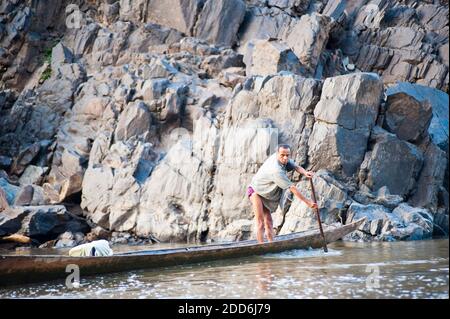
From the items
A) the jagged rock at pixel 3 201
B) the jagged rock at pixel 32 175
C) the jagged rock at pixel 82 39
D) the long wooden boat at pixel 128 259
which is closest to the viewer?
the long wooden boat at pixel 128 259

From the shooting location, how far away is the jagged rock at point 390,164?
23.1 m


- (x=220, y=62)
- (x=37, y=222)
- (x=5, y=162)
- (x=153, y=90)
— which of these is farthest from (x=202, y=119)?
(x=5, y=162)

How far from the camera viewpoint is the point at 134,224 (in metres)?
23.7

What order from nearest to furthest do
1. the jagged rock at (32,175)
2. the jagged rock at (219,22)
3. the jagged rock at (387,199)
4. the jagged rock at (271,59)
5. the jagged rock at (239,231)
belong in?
the jagged rock at (239,231), the jagged rock at (387,199), the jagged rock at (32,175), the jagged rock at (271,59), the jagged rock at (219,22)

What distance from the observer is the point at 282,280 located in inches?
455

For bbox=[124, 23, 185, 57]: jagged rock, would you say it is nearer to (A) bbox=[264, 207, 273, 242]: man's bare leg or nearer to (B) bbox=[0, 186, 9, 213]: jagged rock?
(B) bbox=[0, 186, 9, 213]: jagged rock

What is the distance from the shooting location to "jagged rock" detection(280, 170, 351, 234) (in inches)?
827

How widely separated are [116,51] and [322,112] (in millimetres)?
13898

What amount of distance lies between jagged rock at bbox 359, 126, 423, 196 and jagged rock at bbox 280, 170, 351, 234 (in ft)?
5.18

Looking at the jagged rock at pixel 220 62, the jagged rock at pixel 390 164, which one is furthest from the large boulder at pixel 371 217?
the jagged rock at pixel 220 62

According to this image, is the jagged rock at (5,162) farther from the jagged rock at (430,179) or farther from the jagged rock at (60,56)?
the jagged rock at (430,179)

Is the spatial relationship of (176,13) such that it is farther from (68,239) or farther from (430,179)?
(430,179)

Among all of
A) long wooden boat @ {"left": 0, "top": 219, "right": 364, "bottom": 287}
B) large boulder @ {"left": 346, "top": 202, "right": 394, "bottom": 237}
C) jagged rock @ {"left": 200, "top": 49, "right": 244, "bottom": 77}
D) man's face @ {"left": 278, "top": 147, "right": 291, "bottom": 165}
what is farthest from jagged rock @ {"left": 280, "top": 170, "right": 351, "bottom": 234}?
jagged rock @ {"left": 200, "top": 49, "right": 244, "bottom": 77}

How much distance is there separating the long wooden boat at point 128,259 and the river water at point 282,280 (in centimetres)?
16
